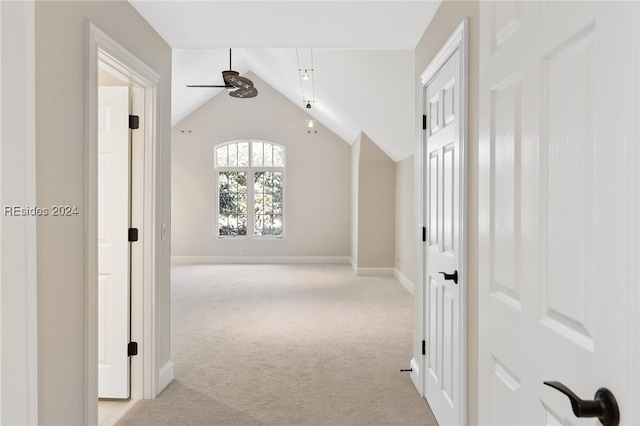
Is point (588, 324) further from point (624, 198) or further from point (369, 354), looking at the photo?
point (369, 354)

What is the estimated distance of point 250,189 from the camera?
10.2 meters

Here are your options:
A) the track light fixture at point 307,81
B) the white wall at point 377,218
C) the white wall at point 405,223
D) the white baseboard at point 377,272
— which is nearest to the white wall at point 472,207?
the track light fixture at point 307,81

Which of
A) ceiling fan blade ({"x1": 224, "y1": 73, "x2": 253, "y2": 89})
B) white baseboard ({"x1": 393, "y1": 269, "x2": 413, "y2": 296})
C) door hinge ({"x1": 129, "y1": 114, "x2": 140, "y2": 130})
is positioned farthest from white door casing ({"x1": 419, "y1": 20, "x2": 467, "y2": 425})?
white baseboard ({"x1": 393, "y1": 269, "x2": 413, "y2": 296})

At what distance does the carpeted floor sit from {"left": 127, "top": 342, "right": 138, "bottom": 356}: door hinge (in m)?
0.33

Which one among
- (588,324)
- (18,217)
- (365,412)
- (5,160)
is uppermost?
(5,160)

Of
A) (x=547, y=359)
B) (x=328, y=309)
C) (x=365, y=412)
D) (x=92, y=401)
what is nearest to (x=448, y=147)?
(x=547, y=359)

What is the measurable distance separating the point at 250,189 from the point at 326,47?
23.9ft

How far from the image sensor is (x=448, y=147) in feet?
7.72

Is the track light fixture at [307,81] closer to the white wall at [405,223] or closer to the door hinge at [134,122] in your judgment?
the white wall at [405,223]

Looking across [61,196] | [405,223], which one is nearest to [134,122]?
[61,196]

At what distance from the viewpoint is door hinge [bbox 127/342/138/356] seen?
285 centimetres

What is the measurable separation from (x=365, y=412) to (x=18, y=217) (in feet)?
7.24

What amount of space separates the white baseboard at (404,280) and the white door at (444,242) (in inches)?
151

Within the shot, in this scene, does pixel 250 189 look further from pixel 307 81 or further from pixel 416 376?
pixel 416 376
